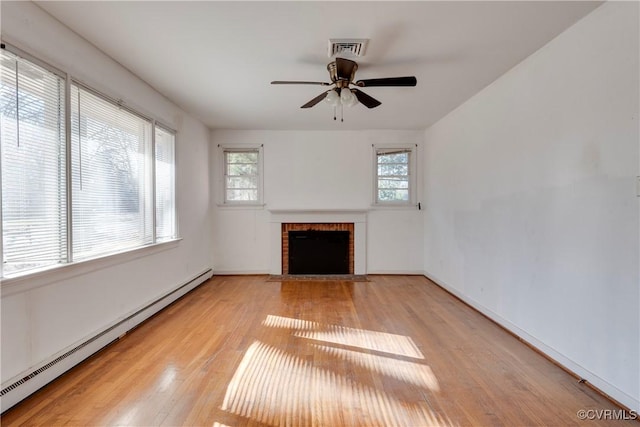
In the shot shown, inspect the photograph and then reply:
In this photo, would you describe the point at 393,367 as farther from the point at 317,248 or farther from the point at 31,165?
the point at 317,248

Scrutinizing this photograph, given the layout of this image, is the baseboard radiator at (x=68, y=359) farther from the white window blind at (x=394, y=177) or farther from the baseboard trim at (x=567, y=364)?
the white window blind at (x=394, y=177)

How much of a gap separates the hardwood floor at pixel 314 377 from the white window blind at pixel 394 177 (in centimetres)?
235

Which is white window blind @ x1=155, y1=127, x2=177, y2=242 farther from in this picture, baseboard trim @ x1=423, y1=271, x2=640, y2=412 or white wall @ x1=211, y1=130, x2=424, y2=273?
baseboard trim @ x1=423, y1=271, x2=640, y2=412

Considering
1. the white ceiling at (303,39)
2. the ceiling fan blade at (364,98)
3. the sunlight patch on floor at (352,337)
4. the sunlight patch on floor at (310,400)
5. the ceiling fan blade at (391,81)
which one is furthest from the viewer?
the ceiling fan blade at (364,98)

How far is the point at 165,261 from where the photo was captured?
3.62 metres

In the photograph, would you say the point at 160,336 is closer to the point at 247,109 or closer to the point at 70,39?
the point at 70,39

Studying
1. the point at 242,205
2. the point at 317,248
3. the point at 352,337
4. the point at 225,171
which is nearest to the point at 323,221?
the point at 317,248

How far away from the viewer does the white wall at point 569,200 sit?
183 centimetres

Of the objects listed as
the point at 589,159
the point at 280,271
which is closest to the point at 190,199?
the point at 280,271

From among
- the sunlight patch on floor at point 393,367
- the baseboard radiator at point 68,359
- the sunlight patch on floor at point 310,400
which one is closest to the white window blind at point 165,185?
the baseboard radiator at point 68,359

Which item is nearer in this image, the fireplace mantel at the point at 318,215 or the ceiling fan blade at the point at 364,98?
the ceiling fan blade at the point at 364,98

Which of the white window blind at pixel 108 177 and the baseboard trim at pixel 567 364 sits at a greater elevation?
the white window blind at pixel 108 177

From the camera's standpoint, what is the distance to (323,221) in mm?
5191

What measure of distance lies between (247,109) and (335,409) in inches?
141
